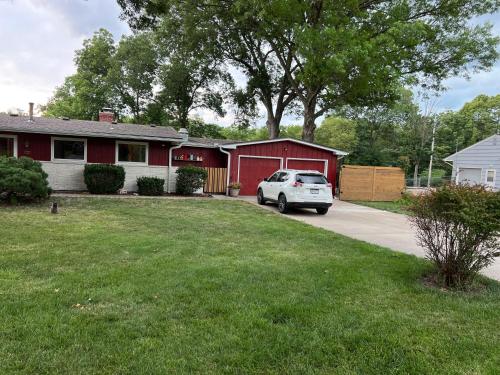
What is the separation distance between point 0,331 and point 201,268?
2521 millimetres

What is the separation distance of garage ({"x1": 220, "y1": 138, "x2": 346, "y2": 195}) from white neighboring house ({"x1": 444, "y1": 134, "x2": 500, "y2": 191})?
31.4 feet

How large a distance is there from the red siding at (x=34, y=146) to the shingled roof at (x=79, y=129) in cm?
44

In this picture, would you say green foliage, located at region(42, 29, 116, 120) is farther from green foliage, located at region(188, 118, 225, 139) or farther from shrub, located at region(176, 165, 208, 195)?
shrub, located at region(176, 165, 208, 195)

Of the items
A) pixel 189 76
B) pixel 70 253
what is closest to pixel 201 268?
pixel 70 253

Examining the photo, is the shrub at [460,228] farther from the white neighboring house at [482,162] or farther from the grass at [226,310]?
the white neighboring house at [482,162]

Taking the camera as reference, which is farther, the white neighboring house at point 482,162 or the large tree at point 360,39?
the white neighboring house at point 482,162

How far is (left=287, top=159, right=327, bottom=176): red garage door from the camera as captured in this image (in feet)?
62.2

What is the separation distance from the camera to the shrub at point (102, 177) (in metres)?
15.0

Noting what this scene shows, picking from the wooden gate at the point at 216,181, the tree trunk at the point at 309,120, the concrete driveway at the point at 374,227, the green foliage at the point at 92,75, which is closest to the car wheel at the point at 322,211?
the concrete driveway at the point at 374,227

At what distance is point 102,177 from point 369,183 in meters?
13.1

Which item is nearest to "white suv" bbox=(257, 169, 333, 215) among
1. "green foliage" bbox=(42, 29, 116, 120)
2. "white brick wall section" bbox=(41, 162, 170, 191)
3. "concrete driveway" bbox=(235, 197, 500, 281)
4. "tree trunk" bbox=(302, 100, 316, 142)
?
"concrete driveway" bbox=(235, 197, 500, 281)

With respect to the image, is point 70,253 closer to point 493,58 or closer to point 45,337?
point 45,337

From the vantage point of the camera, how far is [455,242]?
16.3 ft

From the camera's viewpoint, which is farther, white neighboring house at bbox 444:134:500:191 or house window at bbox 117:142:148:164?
white neighboring house at bbox 444:134:500:191
